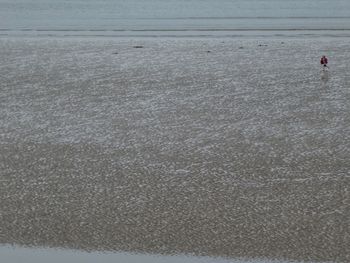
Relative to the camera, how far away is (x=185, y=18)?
43156 mm

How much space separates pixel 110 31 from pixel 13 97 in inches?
702

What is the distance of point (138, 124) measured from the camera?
15805 millimetres

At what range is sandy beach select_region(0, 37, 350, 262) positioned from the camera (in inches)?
384

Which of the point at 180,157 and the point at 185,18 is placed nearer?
the point at 180,157

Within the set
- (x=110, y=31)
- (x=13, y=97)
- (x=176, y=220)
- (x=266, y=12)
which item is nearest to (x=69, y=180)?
(x=176, y=220)

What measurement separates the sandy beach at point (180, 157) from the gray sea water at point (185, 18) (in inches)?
435

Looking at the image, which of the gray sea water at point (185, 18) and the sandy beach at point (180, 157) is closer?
the sandy beach at point (180, 157)

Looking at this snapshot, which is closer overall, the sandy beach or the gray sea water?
the sandy beach

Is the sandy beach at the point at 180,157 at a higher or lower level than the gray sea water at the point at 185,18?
lower

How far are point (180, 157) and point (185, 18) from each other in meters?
30.8

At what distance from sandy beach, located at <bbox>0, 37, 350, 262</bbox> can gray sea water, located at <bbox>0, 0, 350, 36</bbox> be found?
435 inches

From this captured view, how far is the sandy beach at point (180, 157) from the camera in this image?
9750 mm

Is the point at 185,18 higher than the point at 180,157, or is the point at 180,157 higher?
the point at 185,18

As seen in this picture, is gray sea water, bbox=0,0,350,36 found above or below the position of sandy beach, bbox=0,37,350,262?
above
